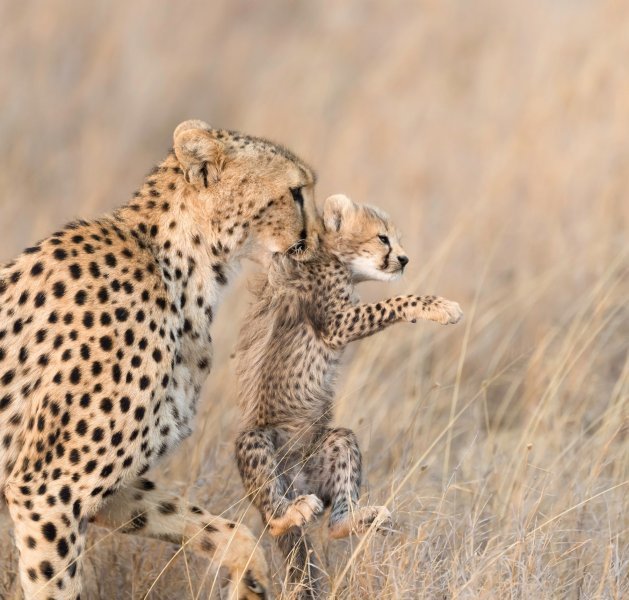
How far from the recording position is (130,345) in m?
3.30

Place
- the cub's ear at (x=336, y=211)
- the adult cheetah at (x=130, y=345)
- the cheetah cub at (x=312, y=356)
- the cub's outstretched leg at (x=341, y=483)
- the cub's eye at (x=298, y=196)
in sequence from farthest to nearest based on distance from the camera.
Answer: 1. the cub's ear at (x=336, y=211)
2. the cub's eye at (x=298, y=196)
3. the cheetah cub at (x=312, y=356)
4. the cub's outstretched leg at (x=341, y=483)
5. the adult cheetah at (x=130, y=345)

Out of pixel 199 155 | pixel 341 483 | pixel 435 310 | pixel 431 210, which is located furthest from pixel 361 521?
pixel 431 210

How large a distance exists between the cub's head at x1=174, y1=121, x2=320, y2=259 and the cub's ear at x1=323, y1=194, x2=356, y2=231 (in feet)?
0.37

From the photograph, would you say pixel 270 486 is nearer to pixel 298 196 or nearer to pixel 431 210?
pixel 298 196

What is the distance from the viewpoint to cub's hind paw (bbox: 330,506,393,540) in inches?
129

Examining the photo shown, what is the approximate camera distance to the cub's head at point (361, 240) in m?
3.73

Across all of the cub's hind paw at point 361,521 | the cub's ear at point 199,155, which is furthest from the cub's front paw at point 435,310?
the cub's ear at point 199,155

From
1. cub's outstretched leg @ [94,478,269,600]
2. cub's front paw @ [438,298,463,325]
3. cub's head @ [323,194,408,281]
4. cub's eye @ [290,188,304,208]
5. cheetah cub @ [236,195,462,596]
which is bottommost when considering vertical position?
cub's outstretched leg @ [94,478,269,600]

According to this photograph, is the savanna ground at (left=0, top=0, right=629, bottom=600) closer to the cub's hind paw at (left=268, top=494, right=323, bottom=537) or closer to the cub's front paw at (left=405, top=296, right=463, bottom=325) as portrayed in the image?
the cub's hind paw at (left=268, top=494, right=323, bottom=537)

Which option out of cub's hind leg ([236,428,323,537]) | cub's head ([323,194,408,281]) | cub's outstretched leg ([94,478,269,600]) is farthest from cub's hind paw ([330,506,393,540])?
cub's head ([323,194,408,281])

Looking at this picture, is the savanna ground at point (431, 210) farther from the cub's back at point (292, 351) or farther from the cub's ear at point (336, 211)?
the cub's ear at point (336, 211)

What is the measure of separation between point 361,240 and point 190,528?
94 centimetres

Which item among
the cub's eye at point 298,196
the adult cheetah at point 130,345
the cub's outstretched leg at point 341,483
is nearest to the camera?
the adult cheetah at point 130,345

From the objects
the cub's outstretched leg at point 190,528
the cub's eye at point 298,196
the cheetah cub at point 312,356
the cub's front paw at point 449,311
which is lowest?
the cub's outstretched leg at point 190,528
